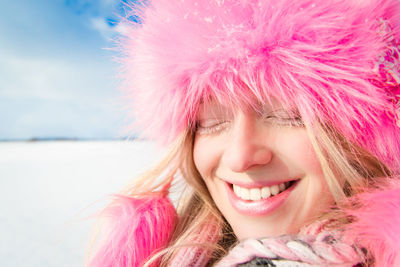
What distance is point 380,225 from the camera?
2.26 feet

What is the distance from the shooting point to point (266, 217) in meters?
0.86

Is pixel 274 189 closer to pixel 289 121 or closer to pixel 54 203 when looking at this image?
pixel 289 121

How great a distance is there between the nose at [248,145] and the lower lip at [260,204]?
0.11 m

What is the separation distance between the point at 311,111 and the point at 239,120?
0.56ft

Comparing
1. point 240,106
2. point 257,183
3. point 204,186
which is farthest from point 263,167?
point 204,186

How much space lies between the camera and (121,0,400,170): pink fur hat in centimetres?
73

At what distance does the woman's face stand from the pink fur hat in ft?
0.21

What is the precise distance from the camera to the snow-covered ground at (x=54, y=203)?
1400 millimetres

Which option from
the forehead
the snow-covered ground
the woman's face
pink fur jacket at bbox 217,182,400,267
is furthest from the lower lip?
the snow-covered ground

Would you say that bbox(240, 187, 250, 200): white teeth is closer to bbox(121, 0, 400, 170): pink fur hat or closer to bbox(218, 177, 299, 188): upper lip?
bbox(218, 177, 299, 188): upper lip

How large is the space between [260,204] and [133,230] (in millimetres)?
435

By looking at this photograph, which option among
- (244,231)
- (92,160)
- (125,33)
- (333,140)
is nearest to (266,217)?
(244,231)

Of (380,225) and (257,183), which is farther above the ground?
(257,183)

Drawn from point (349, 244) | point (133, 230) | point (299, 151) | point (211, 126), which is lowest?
point (349, 244)
